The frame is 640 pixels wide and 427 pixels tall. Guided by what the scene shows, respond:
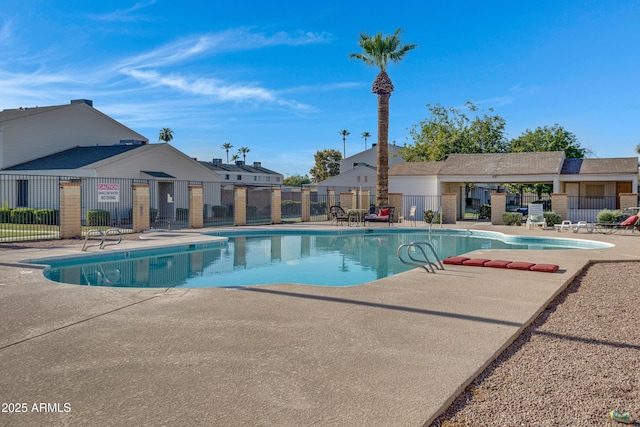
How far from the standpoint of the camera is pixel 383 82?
27922 millimetres

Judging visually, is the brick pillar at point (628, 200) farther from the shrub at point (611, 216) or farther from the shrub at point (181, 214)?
the shrub at point (181, 214)

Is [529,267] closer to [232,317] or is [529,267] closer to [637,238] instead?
[232,317]

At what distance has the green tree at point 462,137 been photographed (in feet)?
148

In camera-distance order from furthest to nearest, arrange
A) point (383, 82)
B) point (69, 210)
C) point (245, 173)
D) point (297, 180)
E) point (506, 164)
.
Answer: point (297, 180)
point (245, 173)
point (506, 164)
point (383, 82)
point (69, 210)

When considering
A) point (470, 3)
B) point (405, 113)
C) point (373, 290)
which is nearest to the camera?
point (373, 290)

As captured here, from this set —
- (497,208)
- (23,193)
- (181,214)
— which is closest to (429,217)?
(497,208)

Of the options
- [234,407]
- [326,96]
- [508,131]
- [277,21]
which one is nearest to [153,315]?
[234,407]

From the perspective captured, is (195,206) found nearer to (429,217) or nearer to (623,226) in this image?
(429,217)

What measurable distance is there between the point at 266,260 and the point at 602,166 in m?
23.8

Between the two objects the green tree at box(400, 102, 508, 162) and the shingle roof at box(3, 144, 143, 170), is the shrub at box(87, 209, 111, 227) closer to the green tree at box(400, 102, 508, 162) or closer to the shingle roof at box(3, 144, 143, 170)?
the shingle roof at box(3, 144, 143, 170)

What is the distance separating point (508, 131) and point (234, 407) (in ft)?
155

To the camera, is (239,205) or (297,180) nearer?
(239,205)

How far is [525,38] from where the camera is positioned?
2431cm

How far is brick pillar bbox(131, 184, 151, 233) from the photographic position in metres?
20.1
